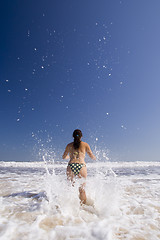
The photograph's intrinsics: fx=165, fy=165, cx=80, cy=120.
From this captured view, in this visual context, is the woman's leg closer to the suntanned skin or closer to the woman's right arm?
the suntanned skin

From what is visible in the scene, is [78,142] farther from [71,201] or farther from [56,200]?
[56,200]

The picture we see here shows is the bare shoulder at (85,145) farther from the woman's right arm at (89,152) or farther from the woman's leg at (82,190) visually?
the woman's leg at (82,190)

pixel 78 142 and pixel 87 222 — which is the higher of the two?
pixel 78 142

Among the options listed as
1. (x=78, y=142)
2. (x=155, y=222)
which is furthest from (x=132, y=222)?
(x=78, y=142)

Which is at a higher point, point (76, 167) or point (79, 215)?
point (76, 167)

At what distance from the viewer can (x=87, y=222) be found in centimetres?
305

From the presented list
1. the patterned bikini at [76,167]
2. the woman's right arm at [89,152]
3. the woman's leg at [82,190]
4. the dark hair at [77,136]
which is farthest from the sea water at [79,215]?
the dark hair at [77,136]

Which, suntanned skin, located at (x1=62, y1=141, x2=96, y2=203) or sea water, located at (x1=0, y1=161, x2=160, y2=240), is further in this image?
suntanned skin, located at (x1=62, y1=141, x2=96, y2=203)

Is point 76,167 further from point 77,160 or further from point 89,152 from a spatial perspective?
point 89,152

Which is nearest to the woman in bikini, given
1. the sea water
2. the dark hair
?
the dark hair

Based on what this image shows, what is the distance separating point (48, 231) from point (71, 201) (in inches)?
48.2

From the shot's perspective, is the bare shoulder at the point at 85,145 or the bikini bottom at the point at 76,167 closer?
the bikini bottom at the point at 76,167

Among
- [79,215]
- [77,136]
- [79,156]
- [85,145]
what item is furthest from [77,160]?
[79,215]

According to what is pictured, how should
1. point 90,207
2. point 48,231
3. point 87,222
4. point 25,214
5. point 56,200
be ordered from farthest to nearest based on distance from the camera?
point 56,200 < point 90,207 < point 25,214 < point 87,222 < point 48,231
